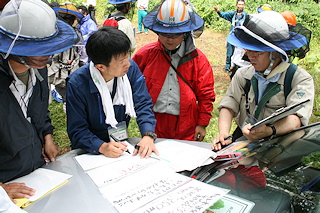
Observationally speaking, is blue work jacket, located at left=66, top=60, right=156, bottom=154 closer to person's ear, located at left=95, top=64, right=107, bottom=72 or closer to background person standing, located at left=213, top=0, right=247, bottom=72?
person's ear, located at left=95, top=64, right=107, bottom=72

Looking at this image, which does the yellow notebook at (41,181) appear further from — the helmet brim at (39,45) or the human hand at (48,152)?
the helmet brim at (39,45)

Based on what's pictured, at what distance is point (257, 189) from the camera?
1.24m

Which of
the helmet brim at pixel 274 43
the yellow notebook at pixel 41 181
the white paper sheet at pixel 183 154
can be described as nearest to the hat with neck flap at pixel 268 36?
the helmet brim at pixel 274 43

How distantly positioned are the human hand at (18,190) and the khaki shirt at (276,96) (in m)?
1.41

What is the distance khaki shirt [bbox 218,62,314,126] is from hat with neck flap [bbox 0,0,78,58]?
1.25m

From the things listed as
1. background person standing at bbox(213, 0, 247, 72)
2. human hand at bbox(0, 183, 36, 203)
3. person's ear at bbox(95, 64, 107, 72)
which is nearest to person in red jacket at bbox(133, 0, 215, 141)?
person's ear at bbox(95, 64, 107, 72)

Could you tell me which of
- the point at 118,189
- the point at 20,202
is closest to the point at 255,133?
the point at 118,189

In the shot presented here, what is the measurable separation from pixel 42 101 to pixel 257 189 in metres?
1.39

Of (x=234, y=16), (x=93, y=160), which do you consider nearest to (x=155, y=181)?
(x=93, y=160)

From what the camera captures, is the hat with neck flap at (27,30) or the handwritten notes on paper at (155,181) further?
the hat with neck flap at (27,30)

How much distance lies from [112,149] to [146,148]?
218 mm

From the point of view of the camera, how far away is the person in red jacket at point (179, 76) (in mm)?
2438

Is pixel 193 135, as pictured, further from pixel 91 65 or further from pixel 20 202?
pixel 20 202

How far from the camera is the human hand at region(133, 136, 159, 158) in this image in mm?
1693
